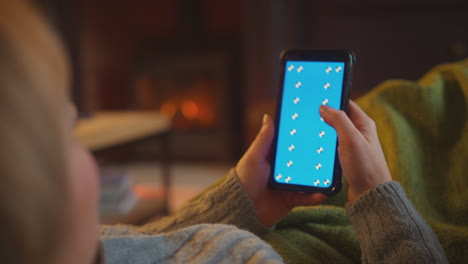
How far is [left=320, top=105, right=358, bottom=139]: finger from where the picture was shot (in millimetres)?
508

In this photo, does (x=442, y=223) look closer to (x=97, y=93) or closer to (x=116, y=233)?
(x=116, y=233)

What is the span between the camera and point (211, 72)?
2.96 m

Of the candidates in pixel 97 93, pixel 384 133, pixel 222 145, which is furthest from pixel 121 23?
pixel 384 133

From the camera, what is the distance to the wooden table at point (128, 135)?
4.98 ft

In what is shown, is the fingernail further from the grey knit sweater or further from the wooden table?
the wooden table

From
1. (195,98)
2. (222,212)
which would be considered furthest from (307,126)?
(195,98)

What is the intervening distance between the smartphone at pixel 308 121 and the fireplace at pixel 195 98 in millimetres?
2309

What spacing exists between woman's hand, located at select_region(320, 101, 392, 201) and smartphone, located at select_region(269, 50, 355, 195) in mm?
35

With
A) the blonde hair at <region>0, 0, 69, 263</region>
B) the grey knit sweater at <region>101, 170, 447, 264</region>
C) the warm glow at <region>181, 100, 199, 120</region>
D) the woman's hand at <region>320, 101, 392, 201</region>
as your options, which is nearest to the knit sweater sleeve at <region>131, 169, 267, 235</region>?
the grey knit sweater at <region>101, 170, 447, 264</region>

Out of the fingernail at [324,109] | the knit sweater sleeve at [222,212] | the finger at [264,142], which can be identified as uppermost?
the fingernail at [324,109]

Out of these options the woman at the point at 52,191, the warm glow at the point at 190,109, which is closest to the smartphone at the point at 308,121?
the woman at the point at 52,191

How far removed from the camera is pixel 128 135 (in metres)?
1.67

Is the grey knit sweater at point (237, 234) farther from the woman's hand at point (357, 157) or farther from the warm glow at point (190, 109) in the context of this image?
the warm glow at point (190, 109)

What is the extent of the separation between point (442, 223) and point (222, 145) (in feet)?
7.82
